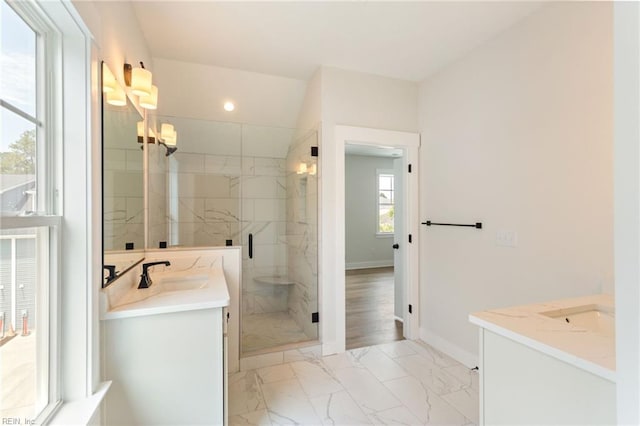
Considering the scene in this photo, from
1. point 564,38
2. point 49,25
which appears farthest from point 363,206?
point 49,25

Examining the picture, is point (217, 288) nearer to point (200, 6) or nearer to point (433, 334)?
point (200, 6)

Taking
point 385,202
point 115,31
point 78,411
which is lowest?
point 78,411

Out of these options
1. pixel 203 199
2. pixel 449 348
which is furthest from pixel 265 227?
pixel 449 348

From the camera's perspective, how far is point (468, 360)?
98.3 inches

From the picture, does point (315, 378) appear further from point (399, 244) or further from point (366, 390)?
point (399, 244)

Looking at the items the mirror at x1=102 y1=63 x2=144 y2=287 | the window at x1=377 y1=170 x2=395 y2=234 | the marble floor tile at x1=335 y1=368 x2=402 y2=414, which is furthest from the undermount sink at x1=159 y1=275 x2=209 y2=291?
the window at x1=377 y1=170 x2=395 y2=234

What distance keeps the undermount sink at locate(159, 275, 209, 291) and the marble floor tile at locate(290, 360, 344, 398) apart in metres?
1.09

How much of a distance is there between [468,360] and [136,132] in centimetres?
316

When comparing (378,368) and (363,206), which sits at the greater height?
(363,206)

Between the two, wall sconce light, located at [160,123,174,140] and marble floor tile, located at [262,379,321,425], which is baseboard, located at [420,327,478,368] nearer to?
marble floor tile, located at [262,379,321,425]

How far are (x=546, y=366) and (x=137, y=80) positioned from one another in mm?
2418

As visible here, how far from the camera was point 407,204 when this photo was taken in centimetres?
312

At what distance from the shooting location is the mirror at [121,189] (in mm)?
1471

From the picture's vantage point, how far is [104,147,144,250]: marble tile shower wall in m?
1.52
